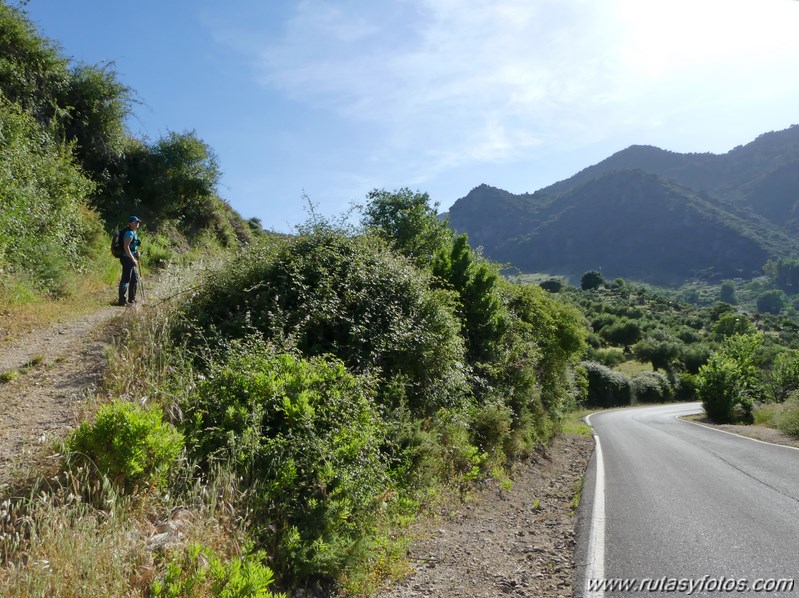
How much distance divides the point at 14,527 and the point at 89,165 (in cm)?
1878

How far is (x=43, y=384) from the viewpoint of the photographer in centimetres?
643

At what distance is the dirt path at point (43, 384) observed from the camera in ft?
15.4

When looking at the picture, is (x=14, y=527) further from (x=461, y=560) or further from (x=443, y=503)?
(x=443, y=503)

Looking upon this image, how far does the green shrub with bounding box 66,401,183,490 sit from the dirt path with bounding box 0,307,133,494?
21.1 inches

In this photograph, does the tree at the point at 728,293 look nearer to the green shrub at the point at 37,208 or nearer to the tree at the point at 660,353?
the tree at the point at 660,353

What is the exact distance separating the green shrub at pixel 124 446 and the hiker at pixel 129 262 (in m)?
7.53

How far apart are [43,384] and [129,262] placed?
199 inches

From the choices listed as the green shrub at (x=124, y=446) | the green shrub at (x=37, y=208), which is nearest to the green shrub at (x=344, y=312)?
the green shrub at (x=124, y=446)

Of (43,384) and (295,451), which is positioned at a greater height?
(43,384)

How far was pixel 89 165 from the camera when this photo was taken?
1909 cm

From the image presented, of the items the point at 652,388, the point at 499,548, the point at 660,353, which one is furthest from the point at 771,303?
the point at 499,548

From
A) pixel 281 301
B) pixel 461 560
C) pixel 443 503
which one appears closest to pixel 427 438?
pixel 443 503

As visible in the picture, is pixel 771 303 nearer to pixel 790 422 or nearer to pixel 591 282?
pixel 591 282

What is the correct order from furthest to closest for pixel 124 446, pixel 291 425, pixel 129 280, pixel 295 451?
pixel 129 280
pixel 291 425
pixel 295 451
pixel 124 446
